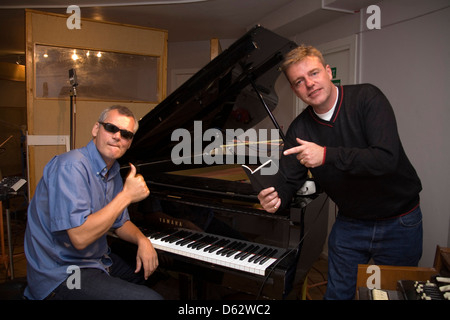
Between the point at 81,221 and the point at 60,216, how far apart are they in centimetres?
11

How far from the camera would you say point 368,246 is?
1865mm

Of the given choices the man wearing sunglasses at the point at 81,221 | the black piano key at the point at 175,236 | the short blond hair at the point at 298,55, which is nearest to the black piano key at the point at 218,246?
the black piano key at the point at 175,236

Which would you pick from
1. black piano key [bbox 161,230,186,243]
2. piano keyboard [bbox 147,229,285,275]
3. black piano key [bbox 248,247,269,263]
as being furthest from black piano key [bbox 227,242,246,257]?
black piano key [bbox 161,230,186,243]

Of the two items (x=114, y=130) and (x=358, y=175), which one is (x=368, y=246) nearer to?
(x=358, y=175)

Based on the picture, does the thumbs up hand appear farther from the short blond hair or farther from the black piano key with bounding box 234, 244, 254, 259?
the short blond hair

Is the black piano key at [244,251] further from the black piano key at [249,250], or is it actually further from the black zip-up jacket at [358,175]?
the black zip-up jacket at [358,175]

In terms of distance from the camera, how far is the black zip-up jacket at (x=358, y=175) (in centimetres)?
162

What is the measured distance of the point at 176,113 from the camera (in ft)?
6.43

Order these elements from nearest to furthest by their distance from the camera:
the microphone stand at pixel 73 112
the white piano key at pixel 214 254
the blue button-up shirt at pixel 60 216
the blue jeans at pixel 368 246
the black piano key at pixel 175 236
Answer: the blue button-up shirt at pixel 60 216 → the white piano key at pixel 214 254 → the blue jeans at pixel 368 246 → the black piano key at pixel 175 236 → the microphone stand at pixel 73 112

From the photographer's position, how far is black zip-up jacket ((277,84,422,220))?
1621 mm

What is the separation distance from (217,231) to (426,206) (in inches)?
94.3

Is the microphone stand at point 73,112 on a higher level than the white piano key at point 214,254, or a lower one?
higher

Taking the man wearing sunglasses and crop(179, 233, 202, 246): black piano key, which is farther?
crop(179, 233, 202, 246): black piano key

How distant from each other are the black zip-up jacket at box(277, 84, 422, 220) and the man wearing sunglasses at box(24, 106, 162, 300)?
0.89 m
